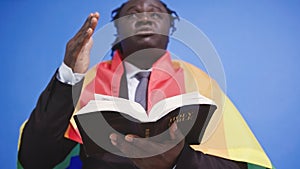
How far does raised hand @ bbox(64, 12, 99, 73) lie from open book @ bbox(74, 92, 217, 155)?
0.12 meters

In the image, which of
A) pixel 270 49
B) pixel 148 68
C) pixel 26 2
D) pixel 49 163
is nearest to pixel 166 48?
pixel 148 68

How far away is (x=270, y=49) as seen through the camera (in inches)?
38.9

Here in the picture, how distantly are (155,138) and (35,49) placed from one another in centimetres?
68

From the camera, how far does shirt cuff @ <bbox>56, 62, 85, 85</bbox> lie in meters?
0.63

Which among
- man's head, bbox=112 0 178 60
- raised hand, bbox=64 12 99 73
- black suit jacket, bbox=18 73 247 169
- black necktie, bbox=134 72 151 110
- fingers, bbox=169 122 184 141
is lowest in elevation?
black suit jacket, bbox=18 73 247 169

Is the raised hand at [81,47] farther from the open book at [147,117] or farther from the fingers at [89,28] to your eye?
the open book at [147,117]

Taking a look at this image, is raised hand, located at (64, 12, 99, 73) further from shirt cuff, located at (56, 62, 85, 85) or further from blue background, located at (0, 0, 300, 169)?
blue background, located at (0, 0, 300, 169)

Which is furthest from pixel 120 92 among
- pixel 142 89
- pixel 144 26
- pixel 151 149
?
pixel 151 149

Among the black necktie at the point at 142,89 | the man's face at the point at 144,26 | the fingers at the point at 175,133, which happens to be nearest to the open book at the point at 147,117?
the fingers at the point at 175,133

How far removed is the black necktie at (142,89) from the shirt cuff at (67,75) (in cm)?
17

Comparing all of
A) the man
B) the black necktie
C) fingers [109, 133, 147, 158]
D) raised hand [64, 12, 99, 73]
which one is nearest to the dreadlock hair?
the man

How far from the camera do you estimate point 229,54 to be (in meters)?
0.99

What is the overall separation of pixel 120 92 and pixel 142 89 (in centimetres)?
5

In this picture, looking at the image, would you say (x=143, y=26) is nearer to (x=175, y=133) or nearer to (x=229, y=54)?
(x=229, y=54)
